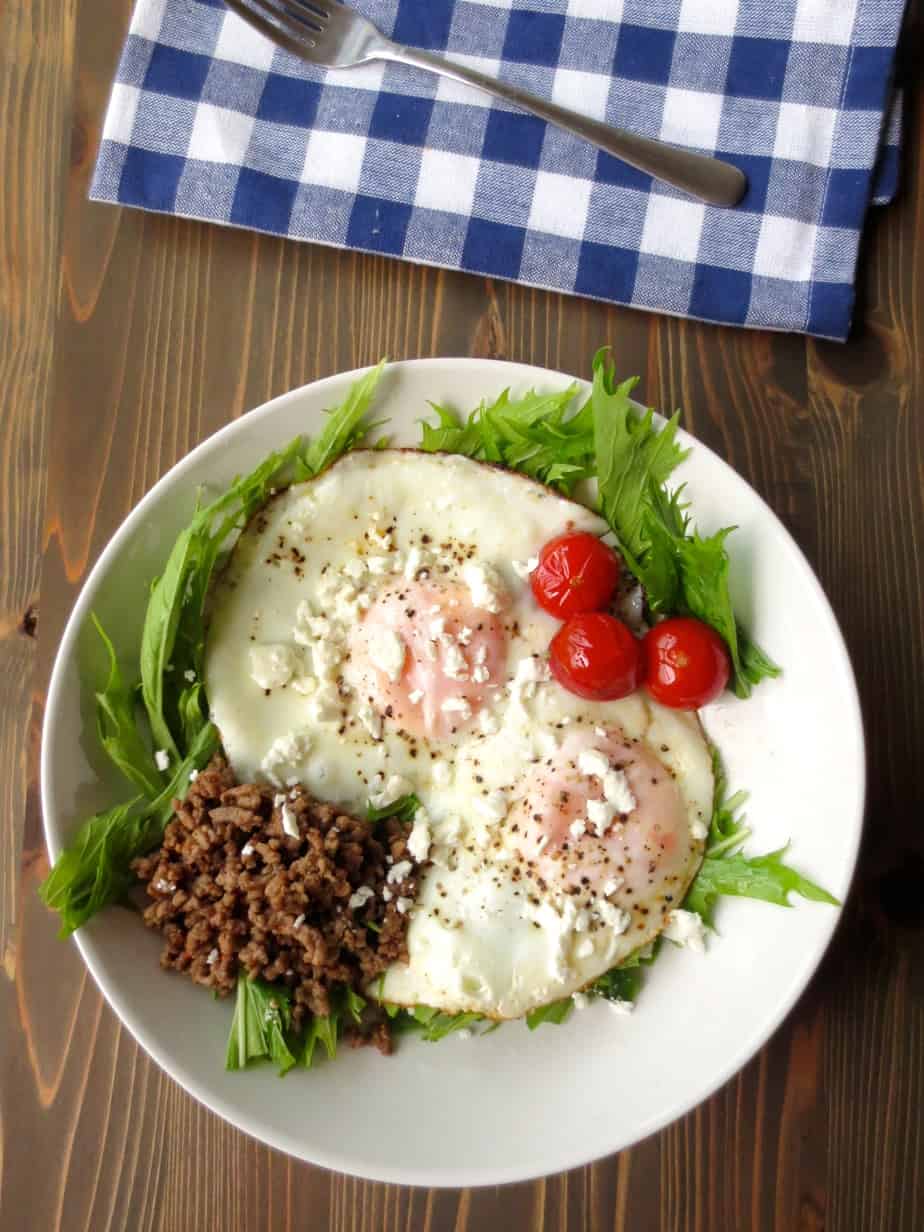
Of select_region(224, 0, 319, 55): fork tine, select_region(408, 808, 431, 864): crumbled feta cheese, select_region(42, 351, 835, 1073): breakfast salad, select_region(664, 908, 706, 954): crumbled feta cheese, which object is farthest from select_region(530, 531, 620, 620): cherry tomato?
select_region(224, 0, 319, 55): fork tine

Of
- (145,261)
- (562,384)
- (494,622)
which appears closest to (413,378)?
(562,384)

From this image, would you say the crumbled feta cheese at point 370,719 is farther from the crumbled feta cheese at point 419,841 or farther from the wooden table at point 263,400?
the wooden table at point 263,400

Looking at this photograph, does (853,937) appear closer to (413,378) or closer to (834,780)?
(834,780)

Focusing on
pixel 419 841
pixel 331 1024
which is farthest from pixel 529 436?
pixel 331 1024

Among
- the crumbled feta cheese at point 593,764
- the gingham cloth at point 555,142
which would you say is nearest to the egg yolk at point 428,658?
the crumbled feta cheese at point 593,764

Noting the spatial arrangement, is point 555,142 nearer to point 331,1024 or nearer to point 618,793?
point 618,793

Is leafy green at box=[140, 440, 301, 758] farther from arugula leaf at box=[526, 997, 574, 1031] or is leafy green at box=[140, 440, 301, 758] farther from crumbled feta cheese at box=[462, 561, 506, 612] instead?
arugula leaf at box=[526, 997, 574, 1031]
